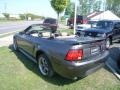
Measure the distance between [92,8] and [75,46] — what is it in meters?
104

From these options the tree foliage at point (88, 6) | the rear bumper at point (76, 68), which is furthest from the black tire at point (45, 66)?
the tree foliage at point (88, 6)

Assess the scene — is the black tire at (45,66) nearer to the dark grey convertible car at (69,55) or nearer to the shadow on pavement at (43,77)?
the dark grey convertible car at (69,55)

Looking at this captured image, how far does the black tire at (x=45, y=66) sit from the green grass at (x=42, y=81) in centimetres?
16

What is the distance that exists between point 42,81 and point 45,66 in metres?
0.50

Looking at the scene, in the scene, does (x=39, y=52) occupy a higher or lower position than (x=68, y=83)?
higher

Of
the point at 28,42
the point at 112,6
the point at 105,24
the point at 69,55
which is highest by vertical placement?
the point at 112,6

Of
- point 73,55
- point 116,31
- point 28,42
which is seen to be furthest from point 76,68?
point 116,31

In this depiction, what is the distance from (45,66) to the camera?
6.04m

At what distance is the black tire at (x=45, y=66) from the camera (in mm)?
5734

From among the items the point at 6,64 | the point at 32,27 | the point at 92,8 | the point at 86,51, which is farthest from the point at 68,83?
the point at 92,8

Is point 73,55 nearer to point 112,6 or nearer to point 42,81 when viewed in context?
point 42,81

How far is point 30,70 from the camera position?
21.8 feet

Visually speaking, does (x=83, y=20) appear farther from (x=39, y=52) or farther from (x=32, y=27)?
(x=39, y=52)

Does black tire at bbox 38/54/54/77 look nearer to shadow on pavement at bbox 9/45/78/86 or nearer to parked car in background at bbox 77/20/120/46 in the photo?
shadow on pavement at bbox 9/45/78/86
